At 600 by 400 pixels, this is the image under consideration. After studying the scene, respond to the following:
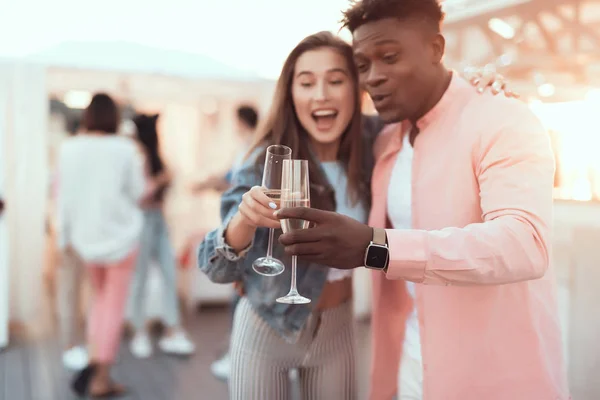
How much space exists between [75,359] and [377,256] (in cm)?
Result: 310

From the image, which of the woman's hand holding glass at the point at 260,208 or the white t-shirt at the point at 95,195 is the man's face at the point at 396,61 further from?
the white t-shirt at the point at 95,195

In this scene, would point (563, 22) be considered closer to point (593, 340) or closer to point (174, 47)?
point (593, 340)

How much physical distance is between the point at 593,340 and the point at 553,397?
4.52 feet

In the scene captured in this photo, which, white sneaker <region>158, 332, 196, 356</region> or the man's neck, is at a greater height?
the man's neck

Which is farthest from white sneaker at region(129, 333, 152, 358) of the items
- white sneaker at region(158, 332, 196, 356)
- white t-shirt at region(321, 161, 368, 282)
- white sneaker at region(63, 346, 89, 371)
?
white t-shirt at region(321, 161, 368, 282)

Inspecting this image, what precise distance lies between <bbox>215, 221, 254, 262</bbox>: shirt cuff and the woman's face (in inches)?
11.6

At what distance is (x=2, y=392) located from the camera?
3084 millimetres

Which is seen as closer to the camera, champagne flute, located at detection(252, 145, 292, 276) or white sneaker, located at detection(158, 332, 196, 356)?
champagne flute, located at detection(252, 145, 292, 276)

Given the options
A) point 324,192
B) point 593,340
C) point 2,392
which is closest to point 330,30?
point 324,192

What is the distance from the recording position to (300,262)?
1324mm

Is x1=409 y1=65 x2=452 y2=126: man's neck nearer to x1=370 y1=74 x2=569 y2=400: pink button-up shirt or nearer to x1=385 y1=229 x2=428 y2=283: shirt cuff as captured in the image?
x1=370 y1=74 x2=569 y2=400: pink button-up shirt

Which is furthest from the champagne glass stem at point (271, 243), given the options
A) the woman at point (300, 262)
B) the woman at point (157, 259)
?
the woman at point (157, 259)

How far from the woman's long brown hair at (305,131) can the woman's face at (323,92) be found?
0.7 inches

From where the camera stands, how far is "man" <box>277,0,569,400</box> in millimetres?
1003
